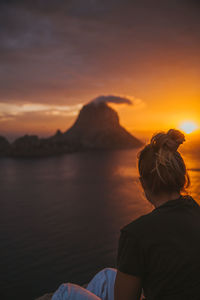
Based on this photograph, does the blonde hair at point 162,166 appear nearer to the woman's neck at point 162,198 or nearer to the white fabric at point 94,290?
the woman's neck at point 162,198

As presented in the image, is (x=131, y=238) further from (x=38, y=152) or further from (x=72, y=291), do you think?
(x=38, y=152)

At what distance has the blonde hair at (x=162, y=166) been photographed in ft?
5.80

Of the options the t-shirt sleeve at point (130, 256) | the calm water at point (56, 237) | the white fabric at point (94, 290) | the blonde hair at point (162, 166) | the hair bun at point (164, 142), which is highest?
the hair bun at point (164, 142)

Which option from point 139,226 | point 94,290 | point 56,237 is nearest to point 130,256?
point 139,226

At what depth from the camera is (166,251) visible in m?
1.67

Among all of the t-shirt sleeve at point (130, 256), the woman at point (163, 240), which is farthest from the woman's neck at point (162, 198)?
the t-shirt sleeve at point (130, 256)

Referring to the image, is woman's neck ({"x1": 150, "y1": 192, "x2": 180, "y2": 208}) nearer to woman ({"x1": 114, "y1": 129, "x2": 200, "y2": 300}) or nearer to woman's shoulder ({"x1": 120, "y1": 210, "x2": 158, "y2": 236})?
woman ({"x1": 114, "y1": 129, "x2": 200, "y2": 300})

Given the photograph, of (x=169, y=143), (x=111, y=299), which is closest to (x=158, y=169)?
(x=169, y=143)

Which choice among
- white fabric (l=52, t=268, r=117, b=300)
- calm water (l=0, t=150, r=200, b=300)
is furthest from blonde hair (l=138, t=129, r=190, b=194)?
calm water (l=0, t=150, r=200, b=300)

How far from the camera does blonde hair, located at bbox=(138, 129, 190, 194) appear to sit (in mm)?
1769

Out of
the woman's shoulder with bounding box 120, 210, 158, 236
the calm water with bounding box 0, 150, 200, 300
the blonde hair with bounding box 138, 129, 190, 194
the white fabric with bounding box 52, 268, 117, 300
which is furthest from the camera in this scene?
the calm water with bounding box 0, 150, 200, 300

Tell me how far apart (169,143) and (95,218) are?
19231 millimetres

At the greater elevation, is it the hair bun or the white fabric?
the hair bun

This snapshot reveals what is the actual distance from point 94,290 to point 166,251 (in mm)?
1784
